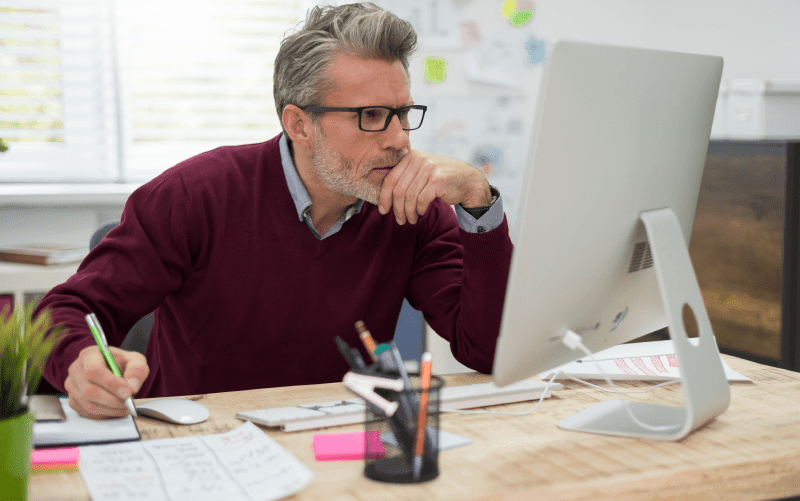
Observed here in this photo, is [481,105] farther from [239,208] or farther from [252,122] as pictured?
[239,208]

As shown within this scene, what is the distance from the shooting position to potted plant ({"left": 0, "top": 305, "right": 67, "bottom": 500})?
577mm

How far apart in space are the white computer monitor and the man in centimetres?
31

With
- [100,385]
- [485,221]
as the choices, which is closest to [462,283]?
[485,221]

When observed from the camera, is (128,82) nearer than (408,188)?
No

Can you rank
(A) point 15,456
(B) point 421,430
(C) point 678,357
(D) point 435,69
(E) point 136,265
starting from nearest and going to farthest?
(A) point 15,456 → (B) point 421,430 → (C) point 678,357 → (E) point 136,265 → (D) point 435,69

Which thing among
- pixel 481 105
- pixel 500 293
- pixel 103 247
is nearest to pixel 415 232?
pixel 500 293

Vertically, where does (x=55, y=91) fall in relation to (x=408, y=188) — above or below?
above

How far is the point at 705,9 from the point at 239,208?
97.4 inches

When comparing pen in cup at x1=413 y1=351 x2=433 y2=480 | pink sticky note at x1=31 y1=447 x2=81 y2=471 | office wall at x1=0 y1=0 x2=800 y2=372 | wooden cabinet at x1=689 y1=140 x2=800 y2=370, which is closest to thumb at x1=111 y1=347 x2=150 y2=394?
pink sticky note at x1=31 y1=447 x2=81 y2=471

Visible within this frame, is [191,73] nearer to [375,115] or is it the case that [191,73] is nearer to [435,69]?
[435,69]

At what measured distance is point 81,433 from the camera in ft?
2.55

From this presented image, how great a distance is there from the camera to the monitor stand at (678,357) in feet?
2.64

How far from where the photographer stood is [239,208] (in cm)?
130

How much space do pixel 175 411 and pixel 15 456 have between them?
0.96 feet
